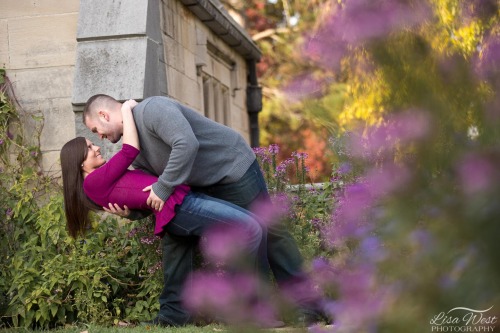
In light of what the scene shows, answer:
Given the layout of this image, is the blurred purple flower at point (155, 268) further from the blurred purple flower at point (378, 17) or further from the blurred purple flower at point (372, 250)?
the blurred purple flower at point (378, 17)

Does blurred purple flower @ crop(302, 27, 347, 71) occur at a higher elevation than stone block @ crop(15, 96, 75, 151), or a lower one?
lower

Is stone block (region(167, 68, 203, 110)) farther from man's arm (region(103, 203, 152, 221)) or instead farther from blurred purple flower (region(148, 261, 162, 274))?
man's arm (region(103, 203, 152, 221))

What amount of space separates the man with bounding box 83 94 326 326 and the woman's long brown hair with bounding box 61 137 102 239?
23 centimetres

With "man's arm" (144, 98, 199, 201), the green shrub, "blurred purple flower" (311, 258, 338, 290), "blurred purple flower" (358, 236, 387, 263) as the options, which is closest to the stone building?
the green shrub

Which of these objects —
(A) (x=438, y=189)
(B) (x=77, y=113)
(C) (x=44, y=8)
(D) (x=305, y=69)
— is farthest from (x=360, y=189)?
(C) (x=44, y=8)

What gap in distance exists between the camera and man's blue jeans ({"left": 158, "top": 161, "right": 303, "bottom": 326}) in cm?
555

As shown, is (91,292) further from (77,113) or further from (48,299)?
(77,113)

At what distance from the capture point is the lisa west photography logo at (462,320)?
154 centimetres

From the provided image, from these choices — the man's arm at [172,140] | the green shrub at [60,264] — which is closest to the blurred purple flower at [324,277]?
the man's arm at [172,140]

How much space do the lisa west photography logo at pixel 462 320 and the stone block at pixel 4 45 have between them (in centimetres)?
648

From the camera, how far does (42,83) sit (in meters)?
7.39

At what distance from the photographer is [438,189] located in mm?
1566

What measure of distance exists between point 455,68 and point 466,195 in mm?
281

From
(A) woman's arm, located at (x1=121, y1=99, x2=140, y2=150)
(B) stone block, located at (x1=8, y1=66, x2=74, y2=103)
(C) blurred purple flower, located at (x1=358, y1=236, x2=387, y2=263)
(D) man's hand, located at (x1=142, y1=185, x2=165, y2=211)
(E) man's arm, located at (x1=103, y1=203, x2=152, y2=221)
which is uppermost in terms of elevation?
(B) stone block, located at (x1=8, y1=66, x2=74, y2=103)
